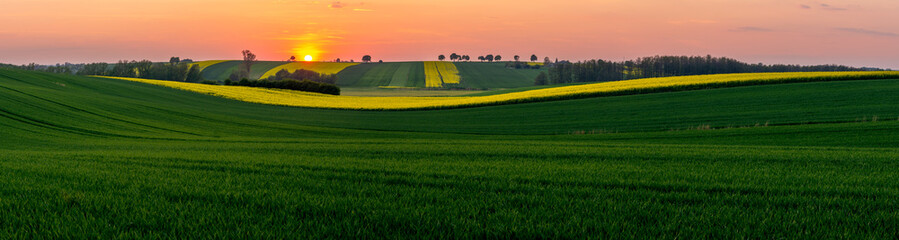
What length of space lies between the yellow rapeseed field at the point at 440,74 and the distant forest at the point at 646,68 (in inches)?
1055

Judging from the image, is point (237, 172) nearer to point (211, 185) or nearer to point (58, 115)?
point (211, 185)

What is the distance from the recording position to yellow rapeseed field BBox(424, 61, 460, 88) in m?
140

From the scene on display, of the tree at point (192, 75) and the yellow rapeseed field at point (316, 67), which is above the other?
the yellow rapeseed field at point (316, 67)

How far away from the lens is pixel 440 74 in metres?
160

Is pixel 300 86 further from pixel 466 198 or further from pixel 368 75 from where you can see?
pixel 466 198

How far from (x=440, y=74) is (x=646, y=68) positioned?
219ft

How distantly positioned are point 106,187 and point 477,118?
36330 mm

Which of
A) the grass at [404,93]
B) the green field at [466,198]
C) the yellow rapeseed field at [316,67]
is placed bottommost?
the grass at [404,93]

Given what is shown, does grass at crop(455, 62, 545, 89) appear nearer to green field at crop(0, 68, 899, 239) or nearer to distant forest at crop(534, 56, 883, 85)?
distant forest at crop(534, 56, 883, 85)

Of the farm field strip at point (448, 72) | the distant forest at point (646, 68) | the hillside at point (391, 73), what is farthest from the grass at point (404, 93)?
the distant forest at point (646, 68)

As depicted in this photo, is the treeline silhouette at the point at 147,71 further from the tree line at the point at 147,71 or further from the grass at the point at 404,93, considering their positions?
the grass at the point at 404,93

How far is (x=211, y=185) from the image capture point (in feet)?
21.6

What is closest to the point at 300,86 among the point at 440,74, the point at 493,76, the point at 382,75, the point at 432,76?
the point at 432,76

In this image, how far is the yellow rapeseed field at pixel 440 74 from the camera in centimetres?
14018
